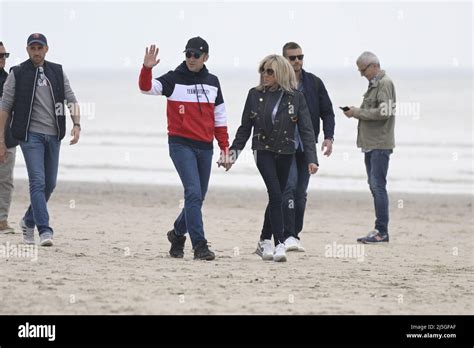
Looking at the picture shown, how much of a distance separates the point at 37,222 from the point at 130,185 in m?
9.77

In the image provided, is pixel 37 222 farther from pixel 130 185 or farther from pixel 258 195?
pixel 130 185

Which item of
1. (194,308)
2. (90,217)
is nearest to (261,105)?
(194,308)

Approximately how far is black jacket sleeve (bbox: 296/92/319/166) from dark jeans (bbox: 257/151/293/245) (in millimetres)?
183

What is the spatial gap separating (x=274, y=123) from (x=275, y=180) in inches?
17.9

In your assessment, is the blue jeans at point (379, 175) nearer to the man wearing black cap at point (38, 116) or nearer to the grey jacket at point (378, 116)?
the grey jacket at point (378, 116)

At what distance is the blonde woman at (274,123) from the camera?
872 centimetres

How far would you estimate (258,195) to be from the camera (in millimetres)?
17531

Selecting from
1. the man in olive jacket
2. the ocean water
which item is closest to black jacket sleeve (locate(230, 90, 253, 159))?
the man in olive jacket

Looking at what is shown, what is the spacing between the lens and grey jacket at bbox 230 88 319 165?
28.6ft

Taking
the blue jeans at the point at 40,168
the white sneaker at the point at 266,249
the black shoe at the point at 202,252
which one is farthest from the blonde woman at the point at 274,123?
the blue jeans at the point at 40,168

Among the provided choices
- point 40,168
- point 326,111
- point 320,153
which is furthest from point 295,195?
point 320,153

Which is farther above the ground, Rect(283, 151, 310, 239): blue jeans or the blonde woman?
the blonde woman

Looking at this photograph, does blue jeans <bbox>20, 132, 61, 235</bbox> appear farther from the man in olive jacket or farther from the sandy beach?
the man in olive jacket

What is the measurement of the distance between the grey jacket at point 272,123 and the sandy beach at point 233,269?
0.96 meters
